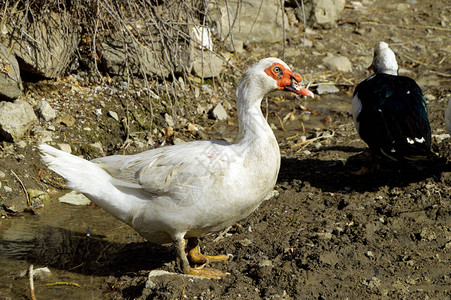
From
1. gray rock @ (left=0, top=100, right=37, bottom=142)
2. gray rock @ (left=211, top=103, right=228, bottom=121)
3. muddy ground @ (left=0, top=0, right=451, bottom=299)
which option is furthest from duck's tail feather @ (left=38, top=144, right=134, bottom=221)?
gray rock @ (left=211, top=103, right=228, bottom=121)

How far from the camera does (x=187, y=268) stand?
3510 mm

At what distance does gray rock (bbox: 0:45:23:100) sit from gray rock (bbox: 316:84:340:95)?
3.88m

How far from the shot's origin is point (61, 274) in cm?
364

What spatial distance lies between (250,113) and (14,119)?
2.41 meters

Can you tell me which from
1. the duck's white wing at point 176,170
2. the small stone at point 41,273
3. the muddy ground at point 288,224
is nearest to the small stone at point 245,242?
the muddy ground at point 288,224

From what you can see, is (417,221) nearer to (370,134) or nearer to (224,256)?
(370,134)

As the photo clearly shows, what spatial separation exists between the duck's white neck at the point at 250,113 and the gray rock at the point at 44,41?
2375 mm

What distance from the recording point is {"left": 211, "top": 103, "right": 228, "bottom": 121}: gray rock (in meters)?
6.25

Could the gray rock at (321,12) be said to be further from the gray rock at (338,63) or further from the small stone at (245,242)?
the small stone at (245,242)

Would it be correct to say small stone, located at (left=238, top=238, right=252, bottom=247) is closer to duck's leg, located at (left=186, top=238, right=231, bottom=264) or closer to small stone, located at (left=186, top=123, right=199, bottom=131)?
duck's leg, located at (left=186, top=238, right=231, bottom=264)

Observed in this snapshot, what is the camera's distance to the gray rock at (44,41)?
511 centimetres

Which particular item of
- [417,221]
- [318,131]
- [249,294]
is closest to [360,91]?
[318,131]

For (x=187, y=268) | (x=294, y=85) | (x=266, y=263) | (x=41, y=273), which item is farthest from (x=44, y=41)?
(x=266, y=263)

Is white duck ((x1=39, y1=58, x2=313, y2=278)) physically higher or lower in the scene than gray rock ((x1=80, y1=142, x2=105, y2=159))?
higher
